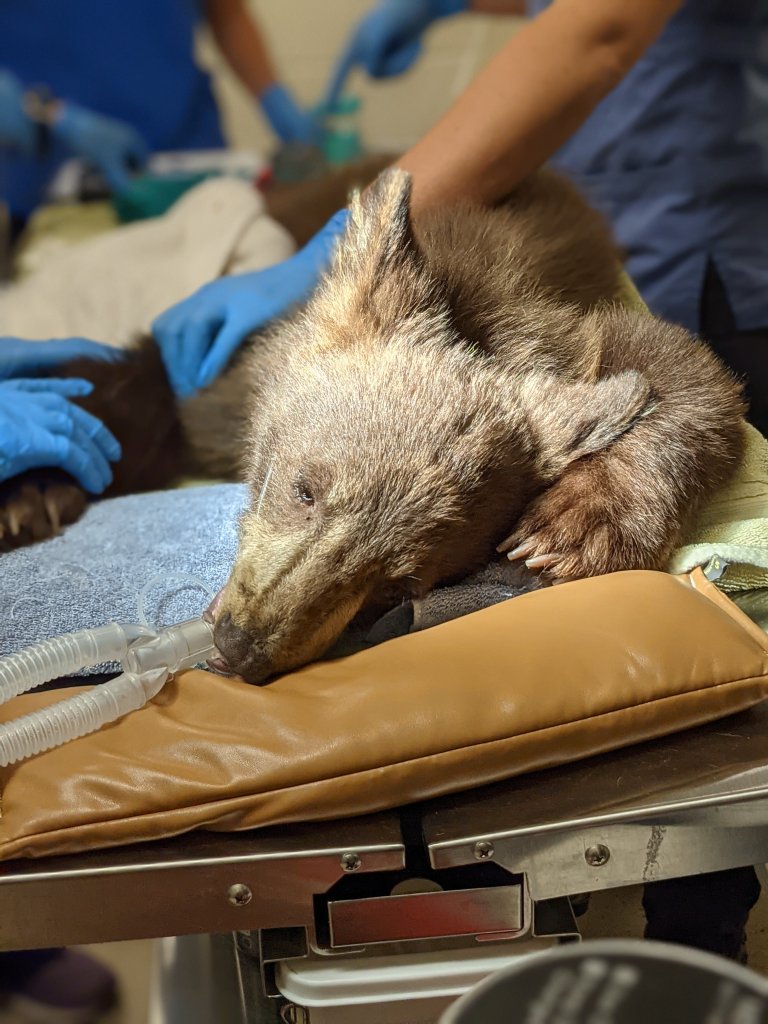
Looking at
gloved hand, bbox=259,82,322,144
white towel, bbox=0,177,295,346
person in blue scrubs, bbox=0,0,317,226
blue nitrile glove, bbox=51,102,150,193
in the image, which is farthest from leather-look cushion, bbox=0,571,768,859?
gloved hand, bbox=259,82,322,144

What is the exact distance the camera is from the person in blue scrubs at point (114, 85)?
297 centimetres

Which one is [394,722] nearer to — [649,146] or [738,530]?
[738,530]

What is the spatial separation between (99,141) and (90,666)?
8.38 feet

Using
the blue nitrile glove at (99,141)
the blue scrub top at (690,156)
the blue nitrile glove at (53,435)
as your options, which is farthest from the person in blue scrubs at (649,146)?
the blue nitrile glove at (99,141)

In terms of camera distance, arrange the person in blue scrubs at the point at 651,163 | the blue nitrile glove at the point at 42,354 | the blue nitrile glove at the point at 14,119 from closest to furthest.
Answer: the person in blue scrubs at the point at 651,163 < the blue nitrile glove at the point at 42,354 < the blue nitrile glove at the point at 14,119

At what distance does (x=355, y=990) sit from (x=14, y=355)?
1233mm

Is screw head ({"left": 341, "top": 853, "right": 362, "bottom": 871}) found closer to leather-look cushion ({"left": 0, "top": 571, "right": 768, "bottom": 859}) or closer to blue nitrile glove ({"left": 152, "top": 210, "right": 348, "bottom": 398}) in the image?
leather-look cushion ({"left": 0, "top": 571, "right": 768, "bottom": 859})

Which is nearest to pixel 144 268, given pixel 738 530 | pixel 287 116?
pixel 738 530

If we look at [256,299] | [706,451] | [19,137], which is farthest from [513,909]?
[19,137]

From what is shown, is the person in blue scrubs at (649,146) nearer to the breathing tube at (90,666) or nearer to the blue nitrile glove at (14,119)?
the breathing tube at (90,666)

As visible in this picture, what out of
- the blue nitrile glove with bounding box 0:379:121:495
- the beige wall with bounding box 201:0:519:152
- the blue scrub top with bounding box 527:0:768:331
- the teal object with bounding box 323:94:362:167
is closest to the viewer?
the blue nitrile glove with bounding box 0:379:121:495

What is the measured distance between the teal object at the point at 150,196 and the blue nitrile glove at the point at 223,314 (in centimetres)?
127

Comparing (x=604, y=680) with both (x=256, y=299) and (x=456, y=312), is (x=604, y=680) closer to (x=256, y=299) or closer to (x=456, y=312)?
(x=456, y=312)

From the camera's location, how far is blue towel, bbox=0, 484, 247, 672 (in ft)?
3.84
